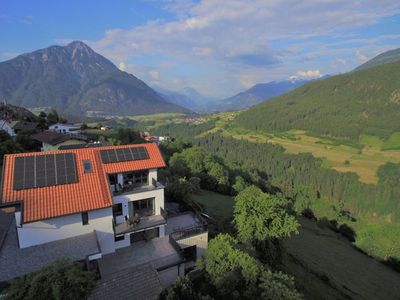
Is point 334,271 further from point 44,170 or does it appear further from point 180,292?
point 44,170

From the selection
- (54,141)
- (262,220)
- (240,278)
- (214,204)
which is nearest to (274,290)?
(240,278)

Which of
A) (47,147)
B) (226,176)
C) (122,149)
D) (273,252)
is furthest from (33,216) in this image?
(226,176)

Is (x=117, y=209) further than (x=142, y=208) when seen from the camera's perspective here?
No

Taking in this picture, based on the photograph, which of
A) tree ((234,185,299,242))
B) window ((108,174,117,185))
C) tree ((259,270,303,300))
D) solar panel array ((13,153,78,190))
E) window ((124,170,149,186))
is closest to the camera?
tree ((259,270,303,300))

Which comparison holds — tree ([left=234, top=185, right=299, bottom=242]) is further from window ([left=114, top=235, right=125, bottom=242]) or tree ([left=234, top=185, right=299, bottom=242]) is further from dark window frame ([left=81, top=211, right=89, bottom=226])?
dark window frame ([left=81, top=211, right=89, bottom=226])

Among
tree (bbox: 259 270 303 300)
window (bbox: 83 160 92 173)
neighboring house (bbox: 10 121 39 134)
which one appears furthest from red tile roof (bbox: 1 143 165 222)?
neighboring house (bbox: 10 121 39 134)
